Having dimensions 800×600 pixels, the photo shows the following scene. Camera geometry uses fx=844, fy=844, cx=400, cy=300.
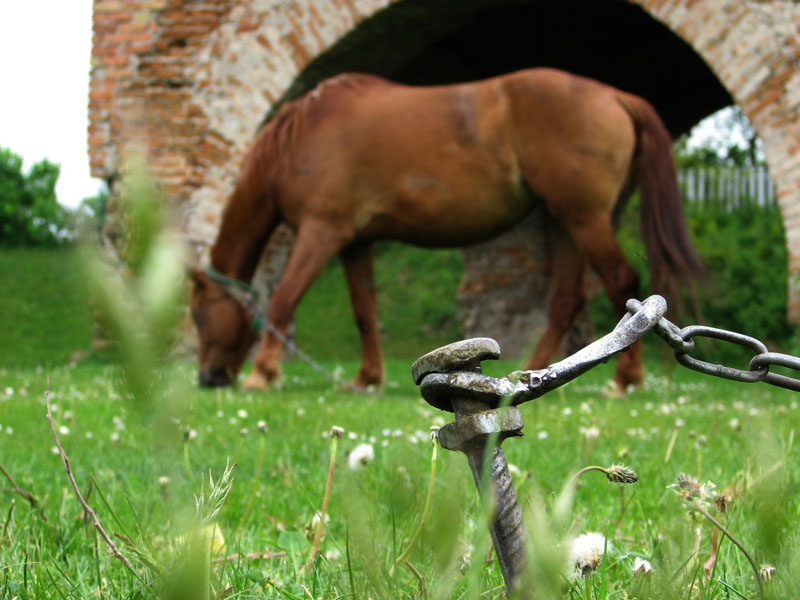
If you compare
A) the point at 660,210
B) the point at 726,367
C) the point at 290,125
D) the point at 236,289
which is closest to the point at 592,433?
the point at 726,367

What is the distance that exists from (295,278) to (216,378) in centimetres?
79

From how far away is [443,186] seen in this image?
5.12m

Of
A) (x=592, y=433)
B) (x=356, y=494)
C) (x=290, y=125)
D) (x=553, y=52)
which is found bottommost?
(x=553, y=52)

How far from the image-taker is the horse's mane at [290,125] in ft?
17.4

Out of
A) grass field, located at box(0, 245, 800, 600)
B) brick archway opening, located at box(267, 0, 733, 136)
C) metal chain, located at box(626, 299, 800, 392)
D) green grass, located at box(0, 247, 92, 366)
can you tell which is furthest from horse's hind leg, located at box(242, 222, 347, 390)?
metal chain, located at box(626, 299, 800, 392)

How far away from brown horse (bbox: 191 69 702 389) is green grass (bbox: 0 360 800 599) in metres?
0.79

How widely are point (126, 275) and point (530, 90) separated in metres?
4.92

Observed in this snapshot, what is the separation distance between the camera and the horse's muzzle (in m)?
5.12

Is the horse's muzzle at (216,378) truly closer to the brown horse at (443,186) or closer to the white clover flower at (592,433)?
the brown horse at (443,186)

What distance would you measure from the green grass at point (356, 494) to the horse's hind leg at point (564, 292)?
2.36 feet

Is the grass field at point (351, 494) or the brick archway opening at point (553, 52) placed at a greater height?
the grass field at point (351, 494)

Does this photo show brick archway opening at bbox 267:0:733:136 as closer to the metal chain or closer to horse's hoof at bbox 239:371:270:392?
horse's hoof at bbox 239:371:270:392

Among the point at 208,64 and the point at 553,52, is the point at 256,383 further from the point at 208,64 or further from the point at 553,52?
the point at 553,52

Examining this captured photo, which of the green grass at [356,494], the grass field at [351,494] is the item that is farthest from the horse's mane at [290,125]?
the green grass at [356,494]
